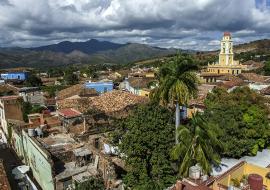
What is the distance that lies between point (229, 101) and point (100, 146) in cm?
1299

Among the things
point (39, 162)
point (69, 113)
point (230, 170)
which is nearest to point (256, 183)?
point (230, 170)

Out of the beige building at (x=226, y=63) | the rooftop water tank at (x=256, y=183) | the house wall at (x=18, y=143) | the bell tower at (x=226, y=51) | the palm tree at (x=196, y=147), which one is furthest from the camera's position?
the bell tower at (x=226, y=51)

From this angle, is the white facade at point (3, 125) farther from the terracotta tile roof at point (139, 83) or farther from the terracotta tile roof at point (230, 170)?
the terracotta tile roof at point (230, 170)

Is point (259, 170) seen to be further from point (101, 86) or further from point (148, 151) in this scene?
point (101, 86)

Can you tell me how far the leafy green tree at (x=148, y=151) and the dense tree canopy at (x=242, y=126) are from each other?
4.76 meters

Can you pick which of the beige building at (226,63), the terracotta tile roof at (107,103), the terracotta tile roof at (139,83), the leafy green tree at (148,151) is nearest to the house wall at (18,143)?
the terracotta tile roof at (107,103)

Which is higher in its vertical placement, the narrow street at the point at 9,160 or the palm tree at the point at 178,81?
the palm tree at the point at 178,81

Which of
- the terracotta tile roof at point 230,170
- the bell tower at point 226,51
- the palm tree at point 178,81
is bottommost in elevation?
the terracotta tile roof at point 230,170

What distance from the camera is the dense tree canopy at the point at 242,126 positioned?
2203cm

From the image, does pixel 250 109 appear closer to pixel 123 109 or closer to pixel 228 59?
pixel 123 109

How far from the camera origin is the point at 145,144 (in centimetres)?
1927

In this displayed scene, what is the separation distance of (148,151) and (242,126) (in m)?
9.06

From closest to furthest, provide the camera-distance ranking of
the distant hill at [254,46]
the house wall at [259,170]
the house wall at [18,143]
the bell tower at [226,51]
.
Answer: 1. the house wall at [259,170]
2. the house wall at [18,143]
3. the bell tower at [226,51]
4. the distant hill at [254,46]

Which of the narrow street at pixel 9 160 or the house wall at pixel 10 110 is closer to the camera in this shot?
the narrow street at pixel 9 160
